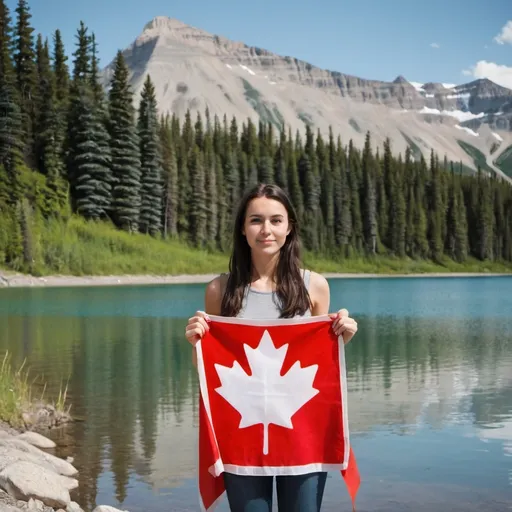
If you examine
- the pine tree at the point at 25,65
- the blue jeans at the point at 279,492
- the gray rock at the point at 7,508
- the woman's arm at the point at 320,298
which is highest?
the pine tree at the point at 25,65

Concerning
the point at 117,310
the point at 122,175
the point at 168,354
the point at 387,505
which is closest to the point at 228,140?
the point at 122,175

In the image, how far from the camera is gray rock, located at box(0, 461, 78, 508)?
8.51m

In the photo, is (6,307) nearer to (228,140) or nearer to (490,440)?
(490,440)

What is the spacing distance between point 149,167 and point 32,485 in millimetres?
90086

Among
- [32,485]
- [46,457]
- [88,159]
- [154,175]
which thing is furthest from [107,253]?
[32,485]

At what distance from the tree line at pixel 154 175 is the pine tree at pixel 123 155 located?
0.44 feet

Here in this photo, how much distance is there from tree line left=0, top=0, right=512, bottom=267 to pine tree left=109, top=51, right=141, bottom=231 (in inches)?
5.3

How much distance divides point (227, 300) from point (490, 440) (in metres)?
11.1

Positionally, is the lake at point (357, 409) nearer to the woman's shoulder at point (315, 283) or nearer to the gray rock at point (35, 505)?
the gray rock at point (35, 505)

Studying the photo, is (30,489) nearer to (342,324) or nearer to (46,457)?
(46,457)

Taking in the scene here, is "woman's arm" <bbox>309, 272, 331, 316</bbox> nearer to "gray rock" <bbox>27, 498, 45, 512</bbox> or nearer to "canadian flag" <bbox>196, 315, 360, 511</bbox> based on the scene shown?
"canadian flag" <bbox>196, 315, 360, 511</bbox>

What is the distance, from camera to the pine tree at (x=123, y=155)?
90500 millimetres

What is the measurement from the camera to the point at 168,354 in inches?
1107

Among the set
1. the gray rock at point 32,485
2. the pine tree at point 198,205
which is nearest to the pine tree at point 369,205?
the pine tree at point 198,205
